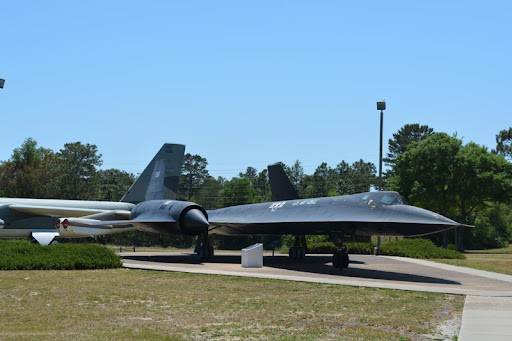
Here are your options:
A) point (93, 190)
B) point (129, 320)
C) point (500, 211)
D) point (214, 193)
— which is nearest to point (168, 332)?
point (129, 320)

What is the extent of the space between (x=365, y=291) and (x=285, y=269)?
24.1 ft

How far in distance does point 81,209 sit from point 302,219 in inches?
610

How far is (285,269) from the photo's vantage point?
72.6 feet

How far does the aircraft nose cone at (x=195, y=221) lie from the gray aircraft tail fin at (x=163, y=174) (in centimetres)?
658

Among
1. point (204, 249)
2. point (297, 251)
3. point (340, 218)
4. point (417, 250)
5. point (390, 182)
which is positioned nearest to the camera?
point (340, 218)

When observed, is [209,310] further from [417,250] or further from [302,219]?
[417,250]

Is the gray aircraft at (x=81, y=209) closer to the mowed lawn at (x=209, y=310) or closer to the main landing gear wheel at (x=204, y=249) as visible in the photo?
the main landing gear wheel at (x=204, y=249)

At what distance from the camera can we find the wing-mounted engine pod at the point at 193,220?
25156mm

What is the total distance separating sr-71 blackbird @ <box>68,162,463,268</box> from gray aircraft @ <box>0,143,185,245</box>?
2.94 m

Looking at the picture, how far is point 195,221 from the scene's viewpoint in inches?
990

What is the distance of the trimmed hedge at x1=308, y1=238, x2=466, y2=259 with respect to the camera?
99.7ft

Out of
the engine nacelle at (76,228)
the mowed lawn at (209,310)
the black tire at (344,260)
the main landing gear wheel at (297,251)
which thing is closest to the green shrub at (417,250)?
the main landing gear wheel at (297,251)

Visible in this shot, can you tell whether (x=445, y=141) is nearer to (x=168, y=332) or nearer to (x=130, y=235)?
(x=130, y=235)

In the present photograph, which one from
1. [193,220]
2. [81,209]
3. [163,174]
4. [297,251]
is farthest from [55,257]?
[81,209]
